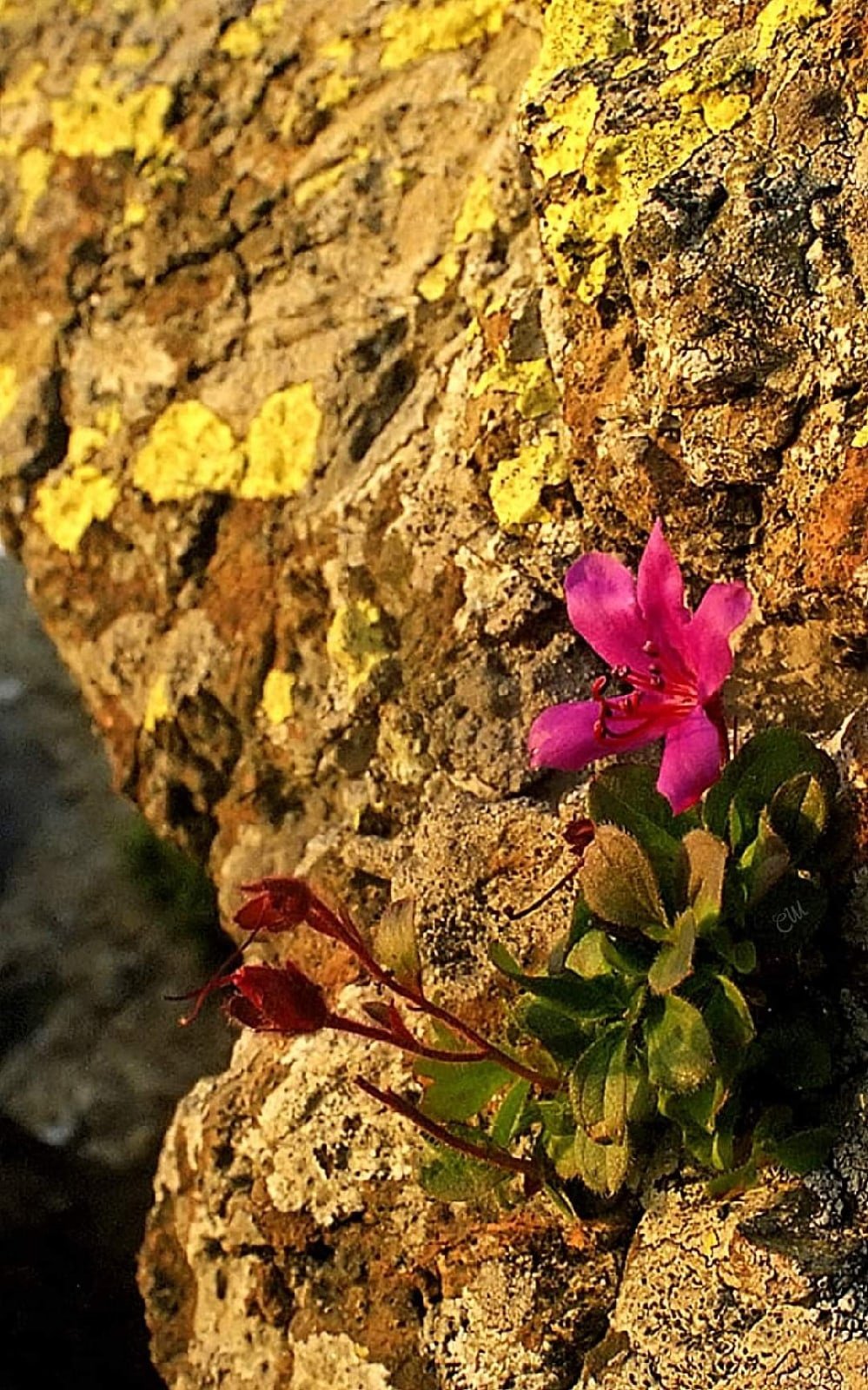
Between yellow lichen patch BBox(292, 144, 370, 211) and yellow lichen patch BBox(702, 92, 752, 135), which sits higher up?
yellow lichen patch BBox(292, 144, 370, 211)

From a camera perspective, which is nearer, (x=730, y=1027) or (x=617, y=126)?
(x=730, y=1027)

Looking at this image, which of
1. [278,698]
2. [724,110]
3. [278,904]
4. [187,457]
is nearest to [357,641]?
[278,698]

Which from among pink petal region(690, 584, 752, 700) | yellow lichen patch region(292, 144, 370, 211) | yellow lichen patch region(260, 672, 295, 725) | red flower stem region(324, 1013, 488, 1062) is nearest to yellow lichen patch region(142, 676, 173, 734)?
yellow lichen patch region(260, 672, 295, 725)

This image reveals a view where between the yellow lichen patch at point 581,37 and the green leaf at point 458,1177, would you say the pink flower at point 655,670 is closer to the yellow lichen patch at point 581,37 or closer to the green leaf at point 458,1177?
the green leaf at point 458,1177

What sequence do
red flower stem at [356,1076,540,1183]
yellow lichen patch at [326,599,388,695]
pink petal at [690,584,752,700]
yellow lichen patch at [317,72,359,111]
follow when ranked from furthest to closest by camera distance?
yellow lichen patch at [317,72,359,111] → yellow lichen patch at [326,599,388,695] → red flower stem at [356,1076,540,1183] → pink petal at [690,584,752,700]

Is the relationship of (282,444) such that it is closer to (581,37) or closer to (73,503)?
(73,503)

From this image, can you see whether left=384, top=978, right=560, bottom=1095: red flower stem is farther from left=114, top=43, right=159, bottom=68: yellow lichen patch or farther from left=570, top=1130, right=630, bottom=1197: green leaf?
left=114, top=43, right=159, bottom=68: yellow lichen patch
